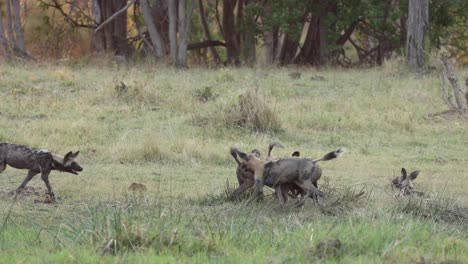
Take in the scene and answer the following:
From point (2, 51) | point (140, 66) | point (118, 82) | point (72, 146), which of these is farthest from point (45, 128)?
point (2, 51)

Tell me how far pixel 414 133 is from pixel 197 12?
68.2 feet

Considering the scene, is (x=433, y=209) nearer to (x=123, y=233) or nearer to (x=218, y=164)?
(x=123, y=233)

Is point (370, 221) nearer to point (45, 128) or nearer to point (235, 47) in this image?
point (45, 128)

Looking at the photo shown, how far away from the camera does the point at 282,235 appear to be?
6.72 meters

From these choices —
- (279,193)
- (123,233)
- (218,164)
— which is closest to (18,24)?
(218,164)

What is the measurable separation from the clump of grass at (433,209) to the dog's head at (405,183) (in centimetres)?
84

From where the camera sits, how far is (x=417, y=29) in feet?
72.4

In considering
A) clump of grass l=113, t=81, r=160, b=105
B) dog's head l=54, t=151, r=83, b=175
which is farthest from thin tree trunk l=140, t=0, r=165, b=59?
dog's head l=54, t=151, r=83, b=175

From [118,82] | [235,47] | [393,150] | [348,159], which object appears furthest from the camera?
[235,47]

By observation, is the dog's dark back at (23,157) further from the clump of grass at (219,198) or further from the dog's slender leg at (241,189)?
the dog's slender leg at (241,189)

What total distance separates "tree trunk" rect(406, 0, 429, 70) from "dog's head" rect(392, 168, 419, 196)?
40.0ft

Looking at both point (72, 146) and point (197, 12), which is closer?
point (72, 146)

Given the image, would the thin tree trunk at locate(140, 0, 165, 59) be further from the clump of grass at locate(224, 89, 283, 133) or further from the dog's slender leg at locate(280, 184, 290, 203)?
the dog's slender leg at locate(280, 184, 290, 203)

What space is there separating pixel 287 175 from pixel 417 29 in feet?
47.8
